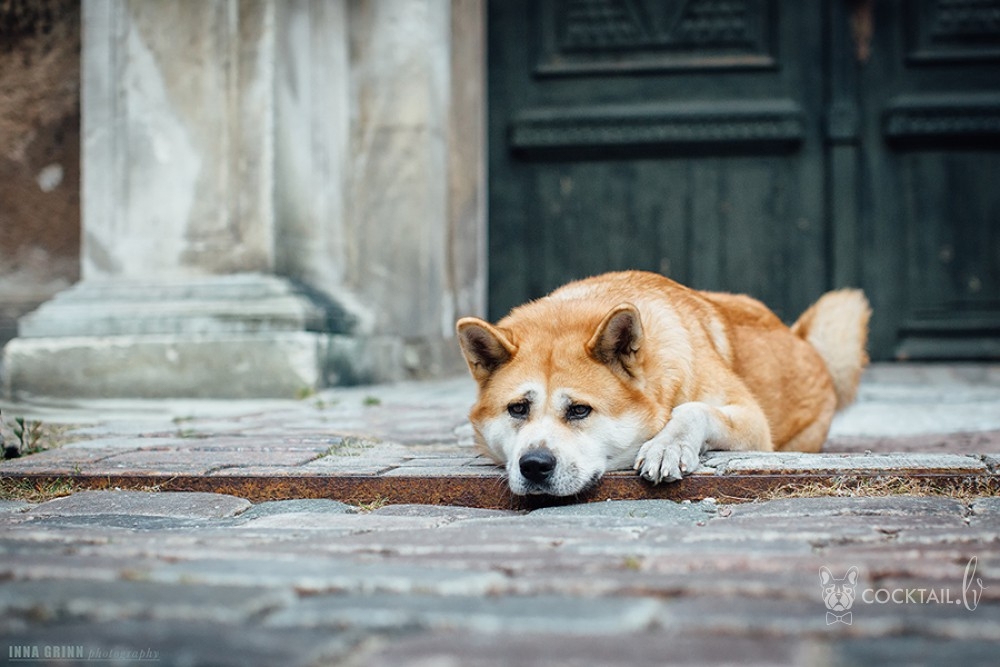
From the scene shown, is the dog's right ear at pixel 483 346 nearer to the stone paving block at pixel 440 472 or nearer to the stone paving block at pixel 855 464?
the stone paving block at pixel 440 472

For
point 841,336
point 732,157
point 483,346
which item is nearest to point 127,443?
point 483,346

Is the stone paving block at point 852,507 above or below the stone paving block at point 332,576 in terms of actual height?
below

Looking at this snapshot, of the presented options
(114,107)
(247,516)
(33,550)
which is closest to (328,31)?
(114,107)

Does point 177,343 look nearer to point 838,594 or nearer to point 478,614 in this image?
point 478,614

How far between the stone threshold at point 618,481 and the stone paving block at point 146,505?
0.09 meters

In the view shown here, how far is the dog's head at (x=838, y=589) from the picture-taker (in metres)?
1.43

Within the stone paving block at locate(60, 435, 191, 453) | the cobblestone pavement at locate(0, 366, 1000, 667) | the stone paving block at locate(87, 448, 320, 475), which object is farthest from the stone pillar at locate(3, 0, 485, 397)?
the cobblestone pavement at locate(0, 366, 1000, 667)

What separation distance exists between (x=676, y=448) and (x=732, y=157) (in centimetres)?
425

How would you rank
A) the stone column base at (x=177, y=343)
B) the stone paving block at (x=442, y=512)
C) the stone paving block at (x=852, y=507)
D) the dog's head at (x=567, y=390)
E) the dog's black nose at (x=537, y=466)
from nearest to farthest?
1. the stone paving block at (x=852, y=507)
2. the stone paving block at (x=442, y=512)
3. the dog's black nose at (x=537, y=466)
4. the dog's head at (x=567, y=390)
5. the stone column base at (x=177, y=343)

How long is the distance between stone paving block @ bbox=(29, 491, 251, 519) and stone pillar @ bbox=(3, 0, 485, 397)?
8.29 ft

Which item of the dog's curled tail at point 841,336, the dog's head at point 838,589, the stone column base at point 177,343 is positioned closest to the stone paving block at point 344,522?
the dog's head at point 838,589

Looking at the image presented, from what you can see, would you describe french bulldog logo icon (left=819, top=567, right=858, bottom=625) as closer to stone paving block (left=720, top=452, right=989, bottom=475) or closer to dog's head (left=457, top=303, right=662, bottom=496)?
stone paving block (left=720, top=452, right=989, bottom=475)

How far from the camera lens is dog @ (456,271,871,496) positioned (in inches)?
103

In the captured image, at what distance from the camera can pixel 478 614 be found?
4.58 ft
